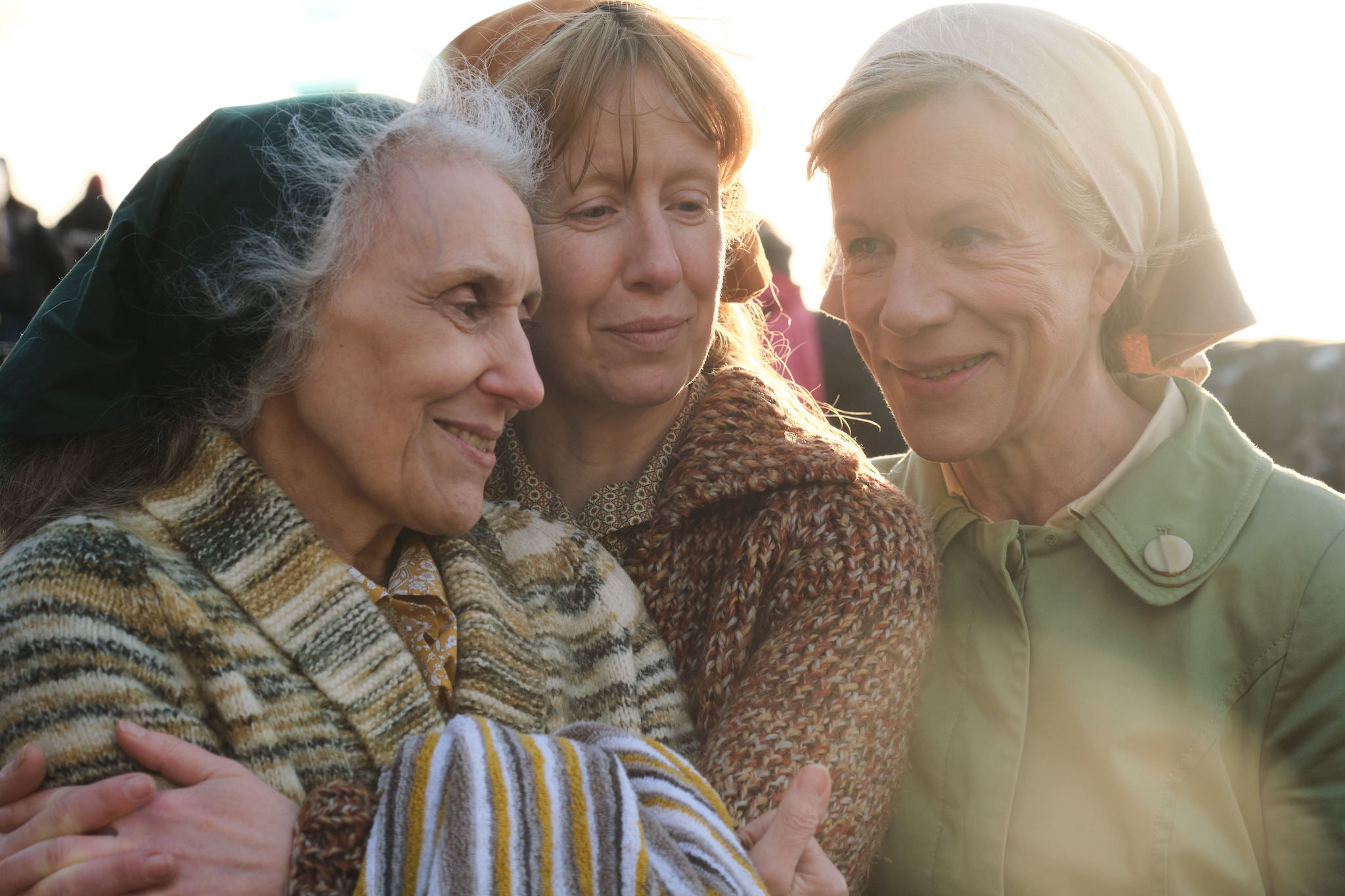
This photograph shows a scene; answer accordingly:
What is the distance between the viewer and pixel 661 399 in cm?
239

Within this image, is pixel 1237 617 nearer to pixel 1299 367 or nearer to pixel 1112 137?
pixel 1112 137

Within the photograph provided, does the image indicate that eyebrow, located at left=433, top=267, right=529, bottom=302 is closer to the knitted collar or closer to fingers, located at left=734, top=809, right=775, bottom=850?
the knitted collar

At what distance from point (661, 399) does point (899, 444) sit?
14.3 feet

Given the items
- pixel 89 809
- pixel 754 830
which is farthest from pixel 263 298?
pixel 754 830

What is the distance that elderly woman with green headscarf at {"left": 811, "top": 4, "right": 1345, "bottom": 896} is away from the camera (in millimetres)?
2057

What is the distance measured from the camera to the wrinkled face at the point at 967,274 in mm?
2229

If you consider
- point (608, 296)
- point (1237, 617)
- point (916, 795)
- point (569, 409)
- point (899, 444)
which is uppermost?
point (608, 296)

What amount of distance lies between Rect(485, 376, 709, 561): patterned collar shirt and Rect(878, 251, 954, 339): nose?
0.52 metres

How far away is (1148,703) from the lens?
2119mm

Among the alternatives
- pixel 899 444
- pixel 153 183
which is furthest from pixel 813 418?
pixel 899 444

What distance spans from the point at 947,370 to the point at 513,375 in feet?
3.14

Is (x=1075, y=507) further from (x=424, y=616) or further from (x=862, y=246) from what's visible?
(x=424, y=616)

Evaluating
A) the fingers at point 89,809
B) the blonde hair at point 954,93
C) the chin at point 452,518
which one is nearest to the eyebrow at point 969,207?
the blonde hair at point 954,93

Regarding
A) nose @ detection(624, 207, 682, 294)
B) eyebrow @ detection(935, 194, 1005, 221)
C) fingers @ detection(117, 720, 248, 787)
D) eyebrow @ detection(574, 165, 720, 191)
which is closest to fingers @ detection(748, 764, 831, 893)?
fingers @ detection(117, 720, 248, 787)
